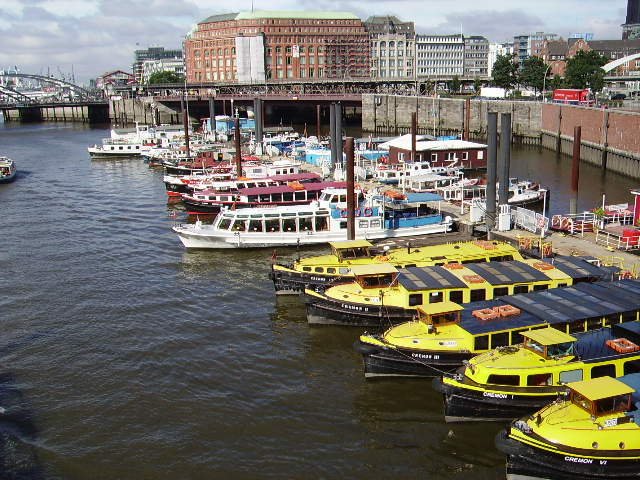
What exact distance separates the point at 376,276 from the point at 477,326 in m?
7.72

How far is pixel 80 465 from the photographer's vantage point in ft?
83.1

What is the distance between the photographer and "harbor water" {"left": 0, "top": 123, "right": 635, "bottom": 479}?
82.8ft

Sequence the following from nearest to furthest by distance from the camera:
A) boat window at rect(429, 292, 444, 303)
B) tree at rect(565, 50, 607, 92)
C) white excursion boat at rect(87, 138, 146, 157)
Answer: boat window at rect(429, 292, 444, 303) < white excursion boat at rect(87, 138, 146, 157) < tree at rect(565, 50, 607, 92)

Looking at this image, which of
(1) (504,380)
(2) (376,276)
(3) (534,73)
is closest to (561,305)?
(1) (504,380)

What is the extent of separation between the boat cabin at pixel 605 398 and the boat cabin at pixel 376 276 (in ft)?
46.4

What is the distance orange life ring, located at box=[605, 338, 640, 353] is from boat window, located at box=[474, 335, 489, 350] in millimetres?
4544

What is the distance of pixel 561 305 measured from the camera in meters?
29.4

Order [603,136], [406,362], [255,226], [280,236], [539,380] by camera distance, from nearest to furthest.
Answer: [539,380], [406,362], [280,236], [255,226], [603,136]

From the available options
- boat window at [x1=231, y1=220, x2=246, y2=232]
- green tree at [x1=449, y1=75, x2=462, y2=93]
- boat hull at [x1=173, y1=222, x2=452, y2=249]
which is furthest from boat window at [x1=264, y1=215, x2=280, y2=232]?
green tree at [x1=449, y1=75, x2=462, y2=93]

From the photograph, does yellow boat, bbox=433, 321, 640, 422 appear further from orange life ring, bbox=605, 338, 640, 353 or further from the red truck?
the red truck

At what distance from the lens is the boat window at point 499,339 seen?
1110 inches

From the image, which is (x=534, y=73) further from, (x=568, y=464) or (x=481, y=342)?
(x=568, y=464)

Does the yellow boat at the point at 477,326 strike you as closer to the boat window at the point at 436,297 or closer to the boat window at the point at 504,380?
the boat window at the point at 436,297

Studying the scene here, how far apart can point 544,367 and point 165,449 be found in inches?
572
